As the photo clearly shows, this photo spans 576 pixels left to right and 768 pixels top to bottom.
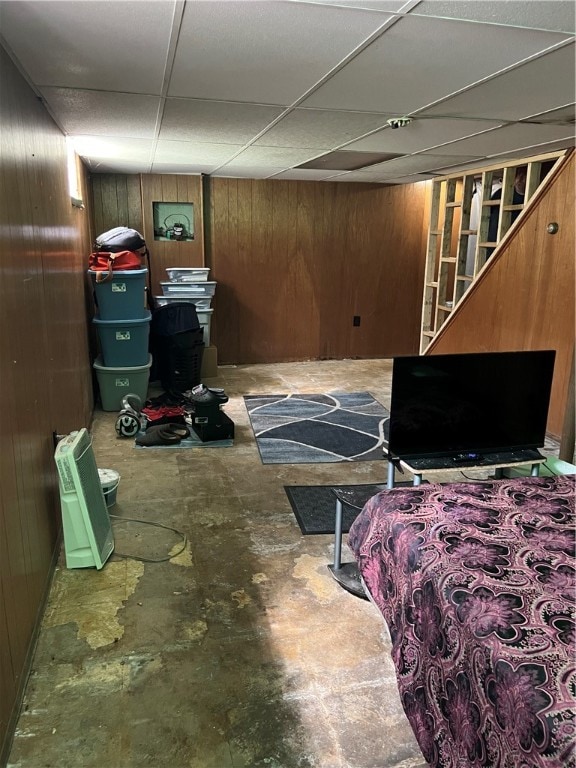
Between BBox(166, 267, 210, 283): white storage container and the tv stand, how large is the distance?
3.94 meters

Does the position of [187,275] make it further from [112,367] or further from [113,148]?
[113,148]

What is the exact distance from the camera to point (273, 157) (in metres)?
4.65

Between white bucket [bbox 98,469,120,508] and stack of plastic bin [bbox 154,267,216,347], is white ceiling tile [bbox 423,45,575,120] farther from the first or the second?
A: stack of plastic bin [bbox 154,267,216,347]

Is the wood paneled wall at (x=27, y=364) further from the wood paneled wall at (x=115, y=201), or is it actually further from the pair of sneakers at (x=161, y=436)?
the wood paneled wall at (x=115, y=201)

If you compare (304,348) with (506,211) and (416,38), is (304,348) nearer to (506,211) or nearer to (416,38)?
(506,211)

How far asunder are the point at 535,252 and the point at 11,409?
4092 millimetres

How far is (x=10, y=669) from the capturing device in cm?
174

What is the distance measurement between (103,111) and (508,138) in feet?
8.50

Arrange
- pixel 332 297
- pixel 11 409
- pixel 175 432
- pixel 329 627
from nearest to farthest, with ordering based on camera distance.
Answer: pixel 11 409 < pixel 329 627 < pixel 175 432 < pixel 332 297

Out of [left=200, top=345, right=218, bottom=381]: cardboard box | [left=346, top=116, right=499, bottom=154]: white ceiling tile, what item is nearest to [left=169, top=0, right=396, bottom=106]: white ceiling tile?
[left=346, top=116, right=499, bottom=154]: white ceiling tile

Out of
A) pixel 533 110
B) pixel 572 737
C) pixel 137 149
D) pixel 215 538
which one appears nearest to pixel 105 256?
pixel 137 149

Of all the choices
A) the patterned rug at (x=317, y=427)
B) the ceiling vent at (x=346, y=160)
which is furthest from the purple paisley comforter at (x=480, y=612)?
the ceiling vent at (x=346, y=160)

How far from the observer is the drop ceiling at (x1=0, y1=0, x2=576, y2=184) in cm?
175

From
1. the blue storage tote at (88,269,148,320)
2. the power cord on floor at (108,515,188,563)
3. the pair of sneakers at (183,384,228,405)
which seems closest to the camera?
the power cord on floor at (108,515,188,563)
